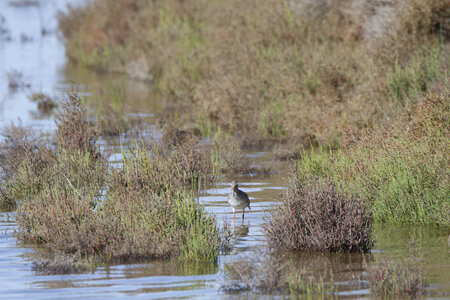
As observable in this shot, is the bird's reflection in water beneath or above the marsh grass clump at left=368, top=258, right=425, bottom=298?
beneath

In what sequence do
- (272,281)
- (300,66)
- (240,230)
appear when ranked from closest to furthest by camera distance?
(272,281) < (240,230) < (300,66)

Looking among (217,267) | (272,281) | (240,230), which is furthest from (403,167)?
(272,281)

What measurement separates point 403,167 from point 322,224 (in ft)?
6.36

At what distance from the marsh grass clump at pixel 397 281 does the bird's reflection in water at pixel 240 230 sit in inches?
101

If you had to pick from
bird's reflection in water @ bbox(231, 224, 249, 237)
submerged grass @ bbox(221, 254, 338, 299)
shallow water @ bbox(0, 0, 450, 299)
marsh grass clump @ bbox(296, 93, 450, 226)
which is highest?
marsh grass clump @ bbox(296, 93, 450, 226)

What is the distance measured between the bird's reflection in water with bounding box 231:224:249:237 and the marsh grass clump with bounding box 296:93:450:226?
3.44 feet

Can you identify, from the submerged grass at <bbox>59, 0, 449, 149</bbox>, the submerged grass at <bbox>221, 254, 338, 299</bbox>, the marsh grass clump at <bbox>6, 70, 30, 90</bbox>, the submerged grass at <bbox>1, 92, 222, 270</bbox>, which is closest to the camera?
the submerged grass at <bbox>221, 254, 338, 299</bbox>

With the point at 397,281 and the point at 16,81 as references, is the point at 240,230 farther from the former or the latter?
the point at 16,81

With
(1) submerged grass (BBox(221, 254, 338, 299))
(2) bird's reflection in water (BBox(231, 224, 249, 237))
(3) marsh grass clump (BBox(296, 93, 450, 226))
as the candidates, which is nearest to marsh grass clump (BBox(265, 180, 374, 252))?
(3) marsh grass clump (BBox(296, 93, 450, 226))

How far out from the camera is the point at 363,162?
35.2 ft

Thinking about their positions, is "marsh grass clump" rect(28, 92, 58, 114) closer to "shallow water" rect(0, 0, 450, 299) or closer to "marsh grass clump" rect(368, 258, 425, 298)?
"shallow water" rect(0, 0, 450, 299)

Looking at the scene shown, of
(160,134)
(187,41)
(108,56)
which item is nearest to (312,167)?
(160,134)

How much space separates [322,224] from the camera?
8602 mm

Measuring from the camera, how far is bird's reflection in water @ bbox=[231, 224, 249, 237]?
965 cm
